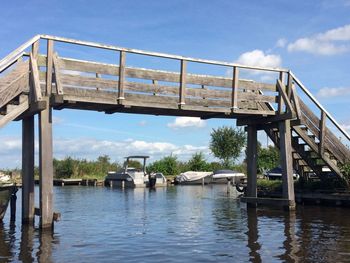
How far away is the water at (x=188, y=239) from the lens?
38.7ft

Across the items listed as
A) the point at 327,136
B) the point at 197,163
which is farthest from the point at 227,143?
the point at 327,136

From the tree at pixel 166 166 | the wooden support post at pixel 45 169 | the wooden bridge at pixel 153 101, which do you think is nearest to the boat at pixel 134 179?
the tree at pixel 166 166

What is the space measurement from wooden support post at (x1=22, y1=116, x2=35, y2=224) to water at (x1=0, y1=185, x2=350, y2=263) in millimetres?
531

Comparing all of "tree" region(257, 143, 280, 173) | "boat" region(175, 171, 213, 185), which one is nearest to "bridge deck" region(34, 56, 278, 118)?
"boat" region(175, 171, 213, 185)

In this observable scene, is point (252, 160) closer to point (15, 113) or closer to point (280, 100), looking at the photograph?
point (280, 100)

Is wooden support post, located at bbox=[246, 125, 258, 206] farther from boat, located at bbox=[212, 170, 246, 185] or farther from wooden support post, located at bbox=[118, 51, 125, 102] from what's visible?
boat, located at bbox=[212, 170, 246, 185]

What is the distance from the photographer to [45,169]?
15.1 m

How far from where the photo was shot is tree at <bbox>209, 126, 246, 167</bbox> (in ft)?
247

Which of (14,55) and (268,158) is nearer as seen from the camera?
(14,55)

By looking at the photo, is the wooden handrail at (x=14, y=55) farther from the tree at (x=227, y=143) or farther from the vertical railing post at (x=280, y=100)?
the tree at (x=227, y=143)

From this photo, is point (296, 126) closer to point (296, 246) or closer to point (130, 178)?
point (296, 246)

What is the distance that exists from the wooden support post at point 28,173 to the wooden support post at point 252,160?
9.81 meters

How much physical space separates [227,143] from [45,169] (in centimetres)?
6157

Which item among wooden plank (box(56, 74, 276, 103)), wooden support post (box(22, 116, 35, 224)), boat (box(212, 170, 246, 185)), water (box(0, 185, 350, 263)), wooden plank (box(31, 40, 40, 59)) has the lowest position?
water (box(0, 185, 350, 263))
